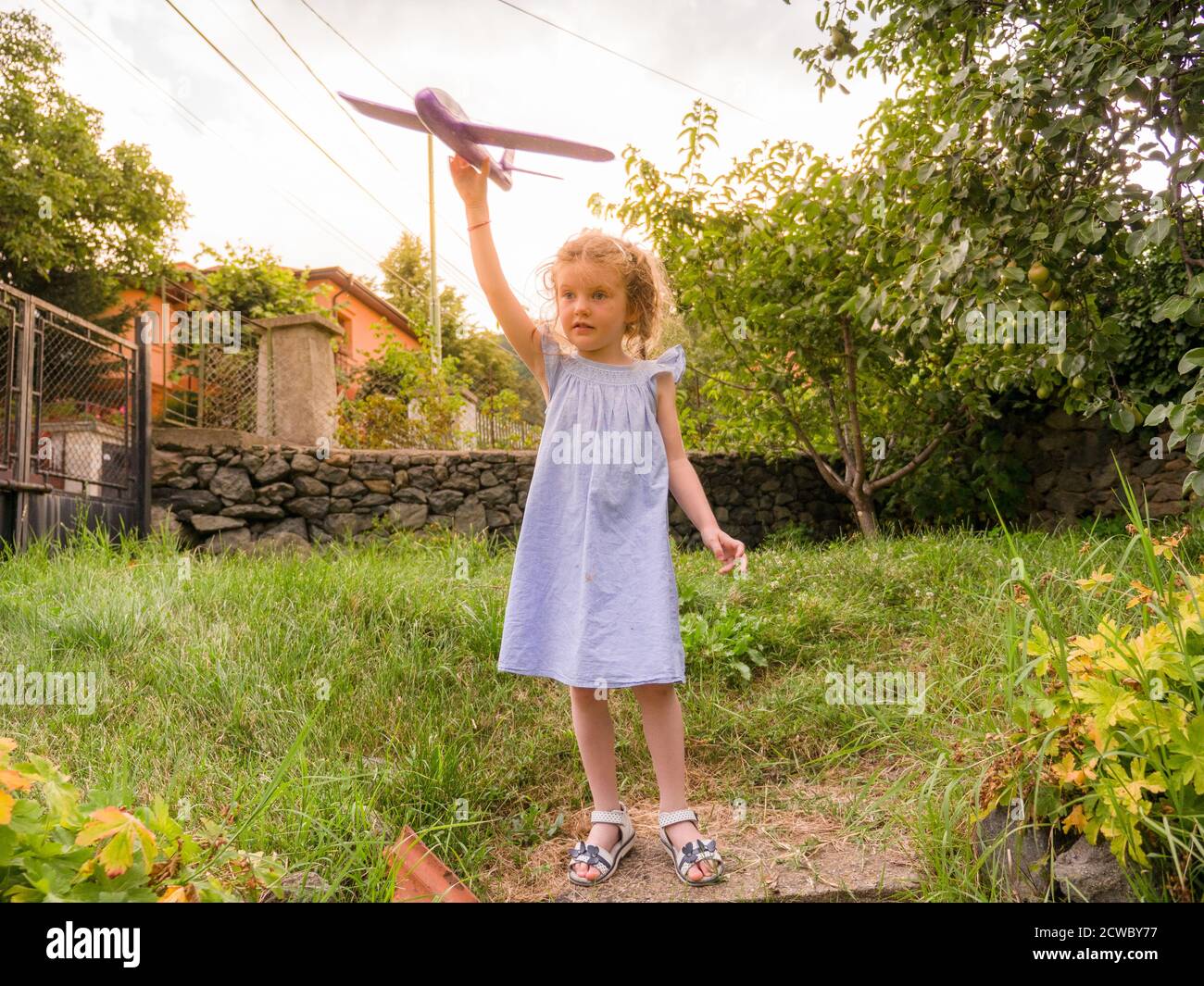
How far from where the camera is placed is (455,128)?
6.31 ft

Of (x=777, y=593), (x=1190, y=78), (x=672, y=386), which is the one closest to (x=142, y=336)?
(x=777, y=593)

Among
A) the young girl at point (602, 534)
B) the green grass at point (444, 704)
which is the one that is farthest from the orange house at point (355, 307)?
the young girl at point (602, 534)

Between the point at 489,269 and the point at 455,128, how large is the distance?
13.6 inches

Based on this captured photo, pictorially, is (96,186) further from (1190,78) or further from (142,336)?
(1190,78)

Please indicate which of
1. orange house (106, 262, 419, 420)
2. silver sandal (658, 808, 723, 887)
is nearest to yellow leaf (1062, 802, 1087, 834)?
silver sandal (658, 808, 723, 887)

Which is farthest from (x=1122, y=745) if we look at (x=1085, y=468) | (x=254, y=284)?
(x=254, y=284)

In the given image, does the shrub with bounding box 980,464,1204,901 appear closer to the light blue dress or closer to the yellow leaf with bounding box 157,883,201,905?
the light blue dress

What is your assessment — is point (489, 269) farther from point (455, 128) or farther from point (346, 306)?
point (346, 306)

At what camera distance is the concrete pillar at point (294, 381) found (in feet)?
26.4

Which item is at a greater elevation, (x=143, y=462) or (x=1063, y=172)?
(x=1063, y=172)

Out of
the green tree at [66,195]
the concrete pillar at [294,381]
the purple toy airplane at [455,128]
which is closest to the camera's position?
the purple toy airplane at [455,128]

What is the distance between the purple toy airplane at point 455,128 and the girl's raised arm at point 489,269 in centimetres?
9

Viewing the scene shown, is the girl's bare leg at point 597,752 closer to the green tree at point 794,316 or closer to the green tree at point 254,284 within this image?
the green tree at point 794,316

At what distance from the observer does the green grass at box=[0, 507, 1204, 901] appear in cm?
212
